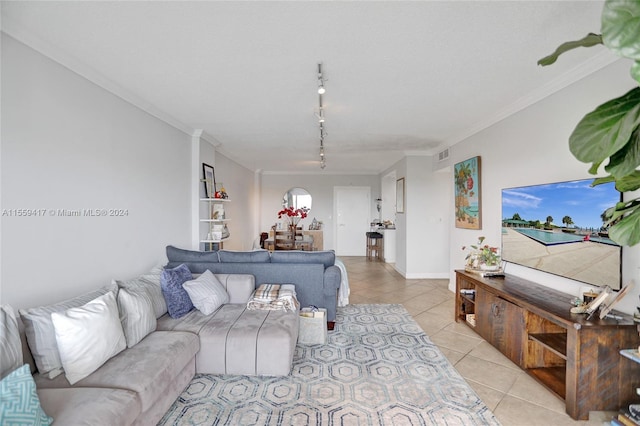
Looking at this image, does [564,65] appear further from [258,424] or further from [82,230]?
[82,230]

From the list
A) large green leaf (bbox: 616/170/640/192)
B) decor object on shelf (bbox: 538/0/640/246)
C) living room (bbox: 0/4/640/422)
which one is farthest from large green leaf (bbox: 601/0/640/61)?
living room (bbox: 0/4/640/422)

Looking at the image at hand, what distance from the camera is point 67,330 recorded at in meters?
1.64

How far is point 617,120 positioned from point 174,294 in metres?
3.00

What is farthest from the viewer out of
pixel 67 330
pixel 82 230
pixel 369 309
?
pixel 369 309

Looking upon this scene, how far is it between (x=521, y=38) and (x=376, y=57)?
982mm

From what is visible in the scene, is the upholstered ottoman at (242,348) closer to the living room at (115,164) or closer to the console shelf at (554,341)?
the living room at (115,164)

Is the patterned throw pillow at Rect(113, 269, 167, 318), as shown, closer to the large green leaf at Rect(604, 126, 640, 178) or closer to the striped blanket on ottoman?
the striped blanket on ottoman

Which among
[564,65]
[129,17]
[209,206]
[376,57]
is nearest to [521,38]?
[564,65]

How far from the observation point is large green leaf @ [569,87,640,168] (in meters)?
0.94

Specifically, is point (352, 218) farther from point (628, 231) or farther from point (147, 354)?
point (628, 231)

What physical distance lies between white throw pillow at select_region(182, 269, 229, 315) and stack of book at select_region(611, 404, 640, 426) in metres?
2.95

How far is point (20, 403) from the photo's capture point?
3.95 ft

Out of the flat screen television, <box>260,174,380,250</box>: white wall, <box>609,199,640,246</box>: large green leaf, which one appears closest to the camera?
<box>609,199,640,246</box>: large green leaf

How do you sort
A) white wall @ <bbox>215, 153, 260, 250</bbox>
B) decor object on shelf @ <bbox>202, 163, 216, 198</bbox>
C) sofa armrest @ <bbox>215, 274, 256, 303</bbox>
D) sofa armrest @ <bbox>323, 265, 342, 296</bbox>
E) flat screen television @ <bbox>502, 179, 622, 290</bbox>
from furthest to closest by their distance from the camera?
white wall @ <bbox>215, 153, 260, 250</bbox> < decor object on shelf @ <bbox>202, 163, 216, 198</bbox> < sofa armrest @ <bbox>323, 265, 342, 296</bbox> < sofa armrest @ <bbox>215, 274, 256, 303</bbox> < flat screen television @ <bbox>502, 179, 622, 290</bbox>
